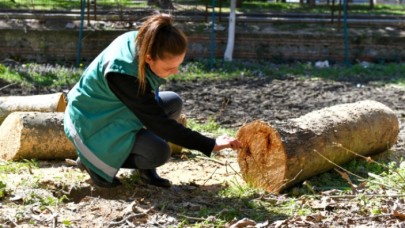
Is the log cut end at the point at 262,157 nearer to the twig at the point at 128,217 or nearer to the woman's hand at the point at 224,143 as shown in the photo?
the woman's hand at the point at 224,143

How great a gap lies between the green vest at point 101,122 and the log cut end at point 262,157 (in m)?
Result: 0.86

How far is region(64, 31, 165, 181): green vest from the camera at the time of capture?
4887mm

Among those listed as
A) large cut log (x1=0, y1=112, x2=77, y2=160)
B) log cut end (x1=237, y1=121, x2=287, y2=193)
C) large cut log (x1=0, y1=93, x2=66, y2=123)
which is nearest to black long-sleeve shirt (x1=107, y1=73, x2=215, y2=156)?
log cut end (x1=237, y1=121, x2=287, y2=193)

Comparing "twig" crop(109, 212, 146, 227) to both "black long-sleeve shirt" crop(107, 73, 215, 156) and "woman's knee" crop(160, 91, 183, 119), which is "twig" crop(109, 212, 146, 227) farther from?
"woman's knee" crop(160, 91, 183, 119)

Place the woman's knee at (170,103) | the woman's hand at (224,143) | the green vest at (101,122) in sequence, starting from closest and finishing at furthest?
1. the woman's hand at (224,143)
2. the green vest at (101,122)
3. the woman's knee at (170,103)

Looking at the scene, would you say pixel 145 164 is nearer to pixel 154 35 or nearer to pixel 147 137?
pixel 147 137

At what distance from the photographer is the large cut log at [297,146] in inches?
208

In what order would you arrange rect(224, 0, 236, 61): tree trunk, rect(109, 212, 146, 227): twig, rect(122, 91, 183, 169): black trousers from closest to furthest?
rect(109, 212, 146, 227): twig → rect(122, 91, 183, 169): black trousers → rect(224, 0, 236, 61): tree trunk

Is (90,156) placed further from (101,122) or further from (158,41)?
(158,41)

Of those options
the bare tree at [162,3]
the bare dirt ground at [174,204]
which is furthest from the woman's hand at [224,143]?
the bare tree at [162,3]

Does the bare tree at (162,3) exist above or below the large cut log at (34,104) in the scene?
below

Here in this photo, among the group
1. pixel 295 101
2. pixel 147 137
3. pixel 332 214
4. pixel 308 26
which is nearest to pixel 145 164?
pixel 147 137

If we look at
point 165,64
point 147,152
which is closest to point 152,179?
point 147,152

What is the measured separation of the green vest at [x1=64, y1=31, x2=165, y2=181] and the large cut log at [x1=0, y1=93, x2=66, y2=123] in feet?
6.48
